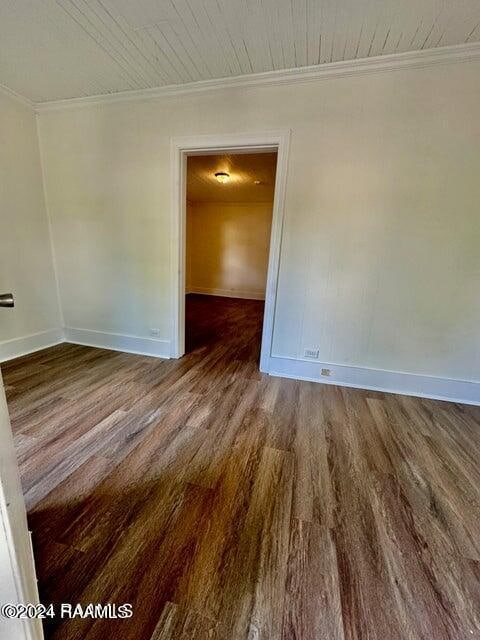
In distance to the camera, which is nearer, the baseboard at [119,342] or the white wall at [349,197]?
the white wall at [349,197]

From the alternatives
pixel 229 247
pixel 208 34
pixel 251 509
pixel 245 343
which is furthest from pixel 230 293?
pixel 251 509

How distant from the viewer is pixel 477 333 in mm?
2191

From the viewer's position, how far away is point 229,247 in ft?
24.3

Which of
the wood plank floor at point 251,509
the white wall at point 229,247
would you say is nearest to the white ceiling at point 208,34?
the wood plank floor at point 251,509

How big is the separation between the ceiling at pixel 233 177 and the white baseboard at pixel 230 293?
240 centimetres

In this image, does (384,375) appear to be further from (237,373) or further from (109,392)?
(109,392)

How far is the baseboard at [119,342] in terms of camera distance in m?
3.01

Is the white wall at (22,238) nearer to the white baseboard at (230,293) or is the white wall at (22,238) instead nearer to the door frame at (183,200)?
the door frame at (183,200)

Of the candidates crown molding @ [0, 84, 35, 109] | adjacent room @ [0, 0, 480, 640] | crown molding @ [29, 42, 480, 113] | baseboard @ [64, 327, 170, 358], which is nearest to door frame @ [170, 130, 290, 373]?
adjacent room @ [0, 0, 480, 640]

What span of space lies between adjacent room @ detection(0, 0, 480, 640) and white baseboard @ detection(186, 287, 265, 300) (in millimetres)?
4004

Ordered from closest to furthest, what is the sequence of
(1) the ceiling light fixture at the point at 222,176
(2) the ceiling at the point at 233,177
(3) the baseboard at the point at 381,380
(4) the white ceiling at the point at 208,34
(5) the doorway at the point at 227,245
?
(4) the white ceiling at the point at 208,34, (3) the baseboard at the point at 381,380, (2) the ceiling at the point at 233,177, (1) the ceiling light fixture at the point at 222,176, (5) the doorway at the point at 227,245

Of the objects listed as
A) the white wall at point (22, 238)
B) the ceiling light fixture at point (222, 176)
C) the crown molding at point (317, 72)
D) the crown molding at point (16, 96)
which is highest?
the crown molding at point (317, 72)

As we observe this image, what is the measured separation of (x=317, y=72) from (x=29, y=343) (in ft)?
12.5

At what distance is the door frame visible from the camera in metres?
2.31
